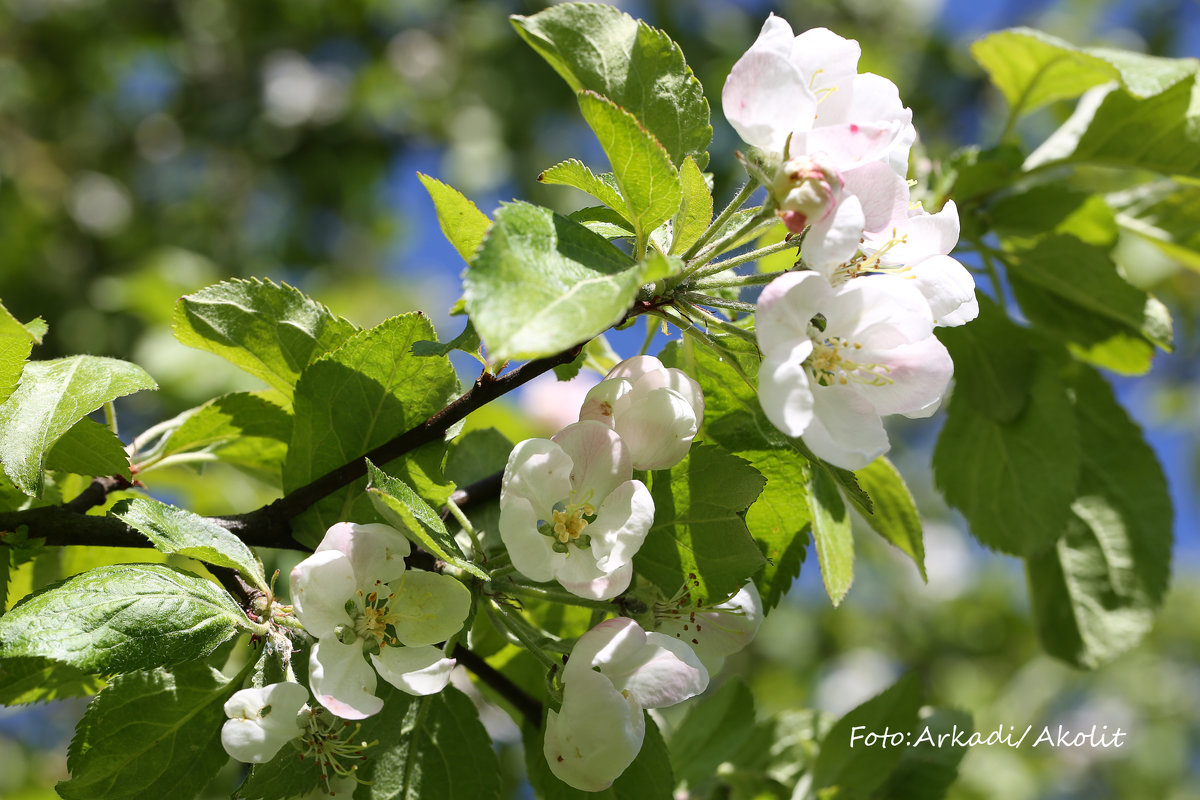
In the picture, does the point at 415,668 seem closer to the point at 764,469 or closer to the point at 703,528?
the point at 703,528

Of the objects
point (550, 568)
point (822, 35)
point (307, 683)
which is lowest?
point (307, 683)

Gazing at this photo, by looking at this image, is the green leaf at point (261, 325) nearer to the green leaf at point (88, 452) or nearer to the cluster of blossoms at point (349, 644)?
the green leaf at point (88, 452)

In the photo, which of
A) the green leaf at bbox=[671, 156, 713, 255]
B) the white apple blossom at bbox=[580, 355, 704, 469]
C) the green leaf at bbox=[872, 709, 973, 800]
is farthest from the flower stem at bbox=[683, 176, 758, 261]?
the green leaf at bbox=[872, 709, 973, 800]

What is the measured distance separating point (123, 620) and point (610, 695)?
15.5 inches

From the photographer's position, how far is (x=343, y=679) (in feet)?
2.73

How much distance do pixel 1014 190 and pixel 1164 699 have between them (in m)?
3.67

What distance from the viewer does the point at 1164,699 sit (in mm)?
4309

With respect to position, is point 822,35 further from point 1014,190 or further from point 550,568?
point 1014,190

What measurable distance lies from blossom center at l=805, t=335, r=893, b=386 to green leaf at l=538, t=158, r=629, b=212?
0.21 m

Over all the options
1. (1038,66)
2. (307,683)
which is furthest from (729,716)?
(1038,66)

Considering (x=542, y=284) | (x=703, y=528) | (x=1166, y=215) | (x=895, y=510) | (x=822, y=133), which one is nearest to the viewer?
(x=542, y=284)

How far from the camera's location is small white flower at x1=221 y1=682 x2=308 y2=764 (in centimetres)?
80

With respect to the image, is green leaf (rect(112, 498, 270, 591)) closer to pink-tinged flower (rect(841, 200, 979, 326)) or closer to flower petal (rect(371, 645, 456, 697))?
flower petal (rect(371, 645, 456, 697))

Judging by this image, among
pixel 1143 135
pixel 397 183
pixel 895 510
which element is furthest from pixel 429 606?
pixel 397 183
